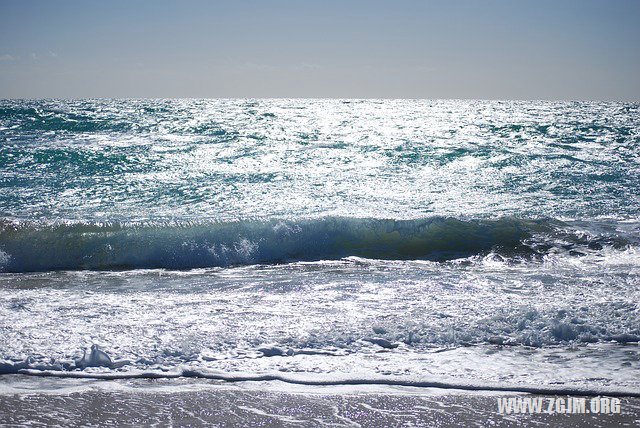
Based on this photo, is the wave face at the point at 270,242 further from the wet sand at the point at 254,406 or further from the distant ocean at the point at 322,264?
the wet sand at the point at 254,406

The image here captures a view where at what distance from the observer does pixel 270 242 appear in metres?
6.60

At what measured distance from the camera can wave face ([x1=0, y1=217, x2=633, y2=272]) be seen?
242 inches

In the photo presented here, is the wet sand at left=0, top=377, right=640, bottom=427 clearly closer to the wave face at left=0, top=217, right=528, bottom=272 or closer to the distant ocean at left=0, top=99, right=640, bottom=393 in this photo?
the distant ocean at left=0, top=99, right=640, bottom=393

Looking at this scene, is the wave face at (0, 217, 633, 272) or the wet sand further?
the wave face at (0, 217, 633, 272)

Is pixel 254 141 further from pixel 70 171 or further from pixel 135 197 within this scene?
pixel 135 197

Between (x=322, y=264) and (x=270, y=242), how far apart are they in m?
0.96

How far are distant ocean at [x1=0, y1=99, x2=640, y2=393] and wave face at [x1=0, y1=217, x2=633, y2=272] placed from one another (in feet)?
0.10

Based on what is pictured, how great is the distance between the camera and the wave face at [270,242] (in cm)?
614

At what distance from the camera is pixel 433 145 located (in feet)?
50.0

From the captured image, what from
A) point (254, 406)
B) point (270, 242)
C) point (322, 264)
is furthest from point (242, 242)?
point (254, 406)

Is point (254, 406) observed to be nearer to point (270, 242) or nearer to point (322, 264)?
point (322, 264)

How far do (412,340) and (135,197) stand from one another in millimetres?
6858

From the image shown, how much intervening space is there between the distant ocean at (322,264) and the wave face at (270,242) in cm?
3

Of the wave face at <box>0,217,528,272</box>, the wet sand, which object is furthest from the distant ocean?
the wet sand
